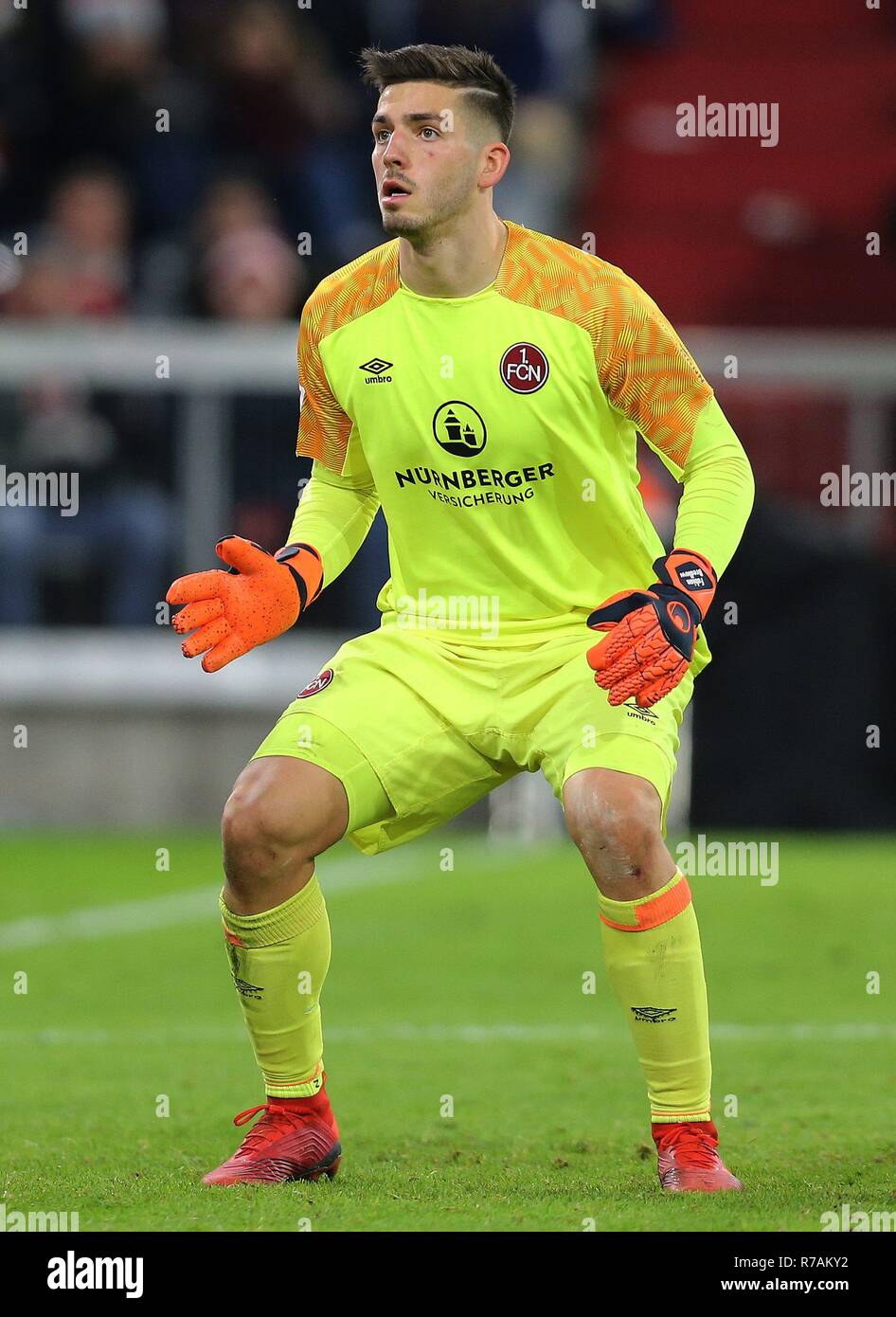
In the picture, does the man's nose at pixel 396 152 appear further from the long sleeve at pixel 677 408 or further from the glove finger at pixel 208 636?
the glove finger at pixel 208 636

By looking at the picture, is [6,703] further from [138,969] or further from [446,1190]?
[446,1190]

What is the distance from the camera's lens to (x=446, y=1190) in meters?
4.50

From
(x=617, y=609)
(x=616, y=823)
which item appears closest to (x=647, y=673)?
(x=617, y=609)

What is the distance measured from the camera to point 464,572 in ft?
16.2

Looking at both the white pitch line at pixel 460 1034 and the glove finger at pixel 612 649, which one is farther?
the white pitch line at pixel 460 1034

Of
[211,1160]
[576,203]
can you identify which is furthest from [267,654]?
[211,1160]

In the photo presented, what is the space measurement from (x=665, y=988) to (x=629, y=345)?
1351mm

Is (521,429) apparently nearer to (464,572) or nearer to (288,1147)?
(464,572)

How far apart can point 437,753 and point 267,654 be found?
25.8 ft

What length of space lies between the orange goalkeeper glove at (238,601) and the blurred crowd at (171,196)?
6.44 meters

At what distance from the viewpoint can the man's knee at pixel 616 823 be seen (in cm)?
438

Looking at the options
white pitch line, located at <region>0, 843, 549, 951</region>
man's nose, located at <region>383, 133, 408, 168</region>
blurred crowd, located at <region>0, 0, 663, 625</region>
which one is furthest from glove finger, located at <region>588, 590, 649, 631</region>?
blurred crowd, located at <region>0, 0, 663, 625</region>

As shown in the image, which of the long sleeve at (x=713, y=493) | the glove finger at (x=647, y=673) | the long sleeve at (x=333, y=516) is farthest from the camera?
the long sleeve at (x=333, y=516)

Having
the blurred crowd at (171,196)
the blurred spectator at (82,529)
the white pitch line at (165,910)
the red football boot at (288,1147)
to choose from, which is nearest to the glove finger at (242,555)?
the red football boot at (288,1147)
